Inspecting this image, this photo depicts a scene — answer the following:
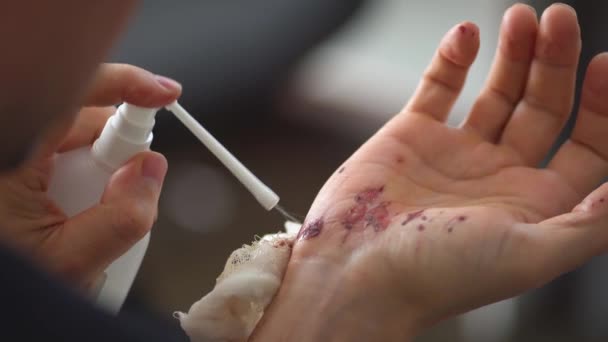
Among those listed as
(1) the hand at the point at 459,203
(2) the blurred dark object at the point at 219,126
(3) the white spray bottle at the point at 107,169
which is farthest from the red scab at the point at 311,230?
(2) the blurred dark object at the point at 219,126

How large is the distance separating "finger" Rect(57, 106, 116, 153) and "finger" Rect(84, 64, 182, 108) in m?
0.01

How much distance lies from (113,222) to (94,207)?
0.02 metres

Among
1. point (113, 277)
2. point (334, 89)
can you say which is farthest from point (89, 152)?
point (334, 89)

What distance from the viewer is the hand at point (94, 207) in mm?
506

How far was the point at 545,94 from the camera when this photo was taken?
2.05 feet

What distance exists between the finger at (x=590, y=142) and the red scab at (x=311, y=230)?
0.57 feet

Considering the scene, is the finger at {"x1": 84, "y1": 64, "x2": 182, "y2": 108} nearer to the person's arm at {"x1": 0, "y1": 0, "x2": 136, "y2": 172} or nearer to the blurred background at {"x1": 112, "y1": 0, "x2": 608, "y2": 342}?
the person's arm at {"x1": 0, "y1": 0, "x2": 136, "y2": 172}

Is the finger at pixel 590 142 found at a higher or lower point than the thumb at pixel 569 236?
higher

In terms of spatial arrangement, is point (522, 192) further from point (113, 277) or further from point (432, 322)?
point (113, 277)

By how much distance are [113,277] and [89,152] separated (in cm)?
9

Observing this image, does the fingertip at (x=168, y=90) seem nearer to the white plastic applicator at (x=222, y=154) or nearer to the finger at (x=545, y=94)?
the white plastic applicator at (x=222, y=154)

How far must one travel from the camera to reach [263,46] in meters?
1.14

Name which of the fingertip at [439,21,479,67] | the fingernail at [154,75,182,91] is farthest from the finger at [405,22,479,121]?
the fingernail at [154,75,182,91]

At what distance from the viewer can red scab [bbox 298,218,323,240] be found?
0.60 m
